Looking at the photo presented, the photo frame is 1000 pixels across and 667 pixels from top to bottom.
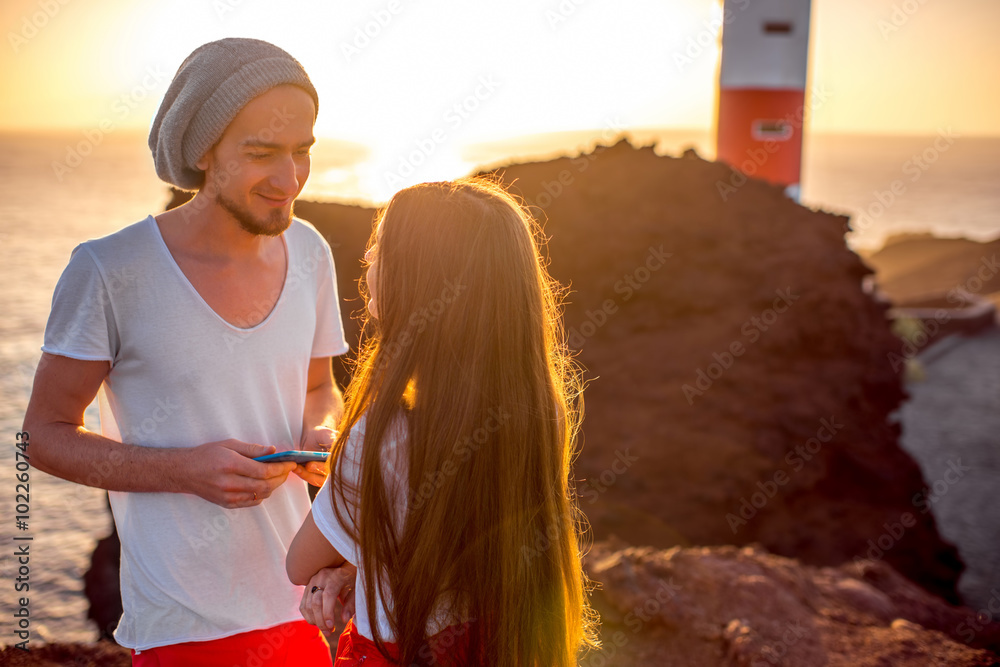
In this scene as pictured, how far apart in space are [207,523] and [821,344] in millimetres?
7816

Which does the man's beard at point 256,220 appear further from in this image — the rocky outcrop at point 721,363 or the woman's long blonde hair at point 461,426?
the rocky outcrop at point 721,363

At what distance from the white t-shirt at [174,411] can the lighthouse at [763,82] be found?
47.6 feet

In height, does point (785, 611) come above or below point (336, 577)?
below

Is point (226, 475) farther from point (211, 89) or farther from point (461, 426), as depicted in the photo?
A: point (211, 89)

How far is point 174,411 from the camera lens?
2029 mm

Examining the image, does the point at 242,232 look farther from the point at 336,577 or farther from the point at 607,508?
the point at 607,508

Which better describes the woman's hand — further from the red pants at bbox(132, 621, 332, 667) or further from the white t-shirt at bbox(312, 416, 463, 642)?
the red pants at bbox(132, 621, 332, 667)

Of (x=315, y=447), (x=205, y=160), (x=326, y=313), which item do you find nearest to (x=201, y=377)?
(x=315, y=447)

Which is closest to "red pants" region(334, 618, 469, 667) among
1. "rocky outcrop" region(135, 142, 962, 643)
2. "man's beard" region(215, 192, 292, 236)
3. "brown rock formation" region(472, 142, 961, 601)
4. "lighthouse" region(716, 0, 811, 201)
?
"man's beard" region(215, 192, 292, 236)

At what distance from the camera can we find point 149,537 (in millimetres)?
2002

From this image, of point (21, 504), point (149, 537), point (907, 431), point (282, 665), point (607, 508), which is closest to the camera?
point (149, 537)

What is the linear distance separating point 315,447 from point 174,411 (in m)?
0.45

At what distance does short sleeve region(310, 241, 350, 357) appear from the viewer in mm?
2484

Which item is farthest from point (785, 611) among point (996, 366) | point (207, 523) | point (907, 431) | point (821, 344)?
point (996, 366)
